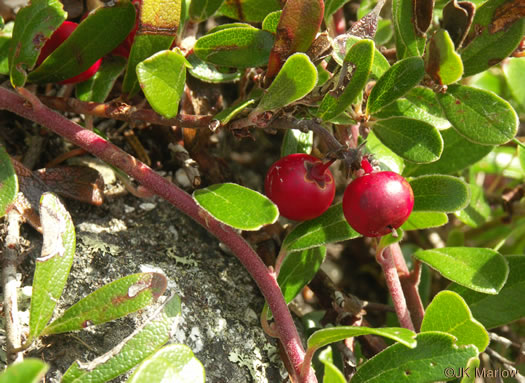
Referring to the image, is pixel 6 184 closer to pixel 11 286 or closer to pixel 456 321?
pixel 11 286

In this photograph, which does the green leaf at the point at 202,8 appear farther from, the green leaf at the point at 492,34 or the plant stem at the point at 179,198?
the green leaf at the point at 492,34

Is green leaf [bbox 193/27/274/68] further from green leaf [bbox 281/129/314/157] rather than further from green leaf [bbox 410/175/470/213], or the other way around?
green leaf [bbox 410/175/470/213]

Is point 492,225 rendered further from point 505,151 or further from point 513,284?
point 513,284

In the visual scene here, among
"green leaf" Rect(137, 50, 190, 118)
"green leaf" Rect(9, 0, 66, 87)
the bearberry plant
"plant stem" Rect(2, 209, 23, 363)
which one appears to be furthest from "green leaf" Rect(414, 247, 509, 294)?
"green leaf" Rect(9, 0, 66, 87)

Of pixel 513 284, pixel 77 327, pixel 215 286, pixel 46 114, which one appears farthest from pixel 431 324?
pixel 46 114

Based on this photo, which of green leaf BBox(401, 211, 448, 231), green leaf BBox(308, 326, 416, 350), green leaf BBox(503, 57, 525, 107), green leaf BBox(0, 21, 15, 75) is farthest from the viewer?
green leaf BBox(503, 57, 525, 107)

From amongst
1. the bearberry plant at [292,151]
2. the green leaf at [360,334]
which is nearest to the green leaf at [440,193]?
the bearberry plant at [292,151]
